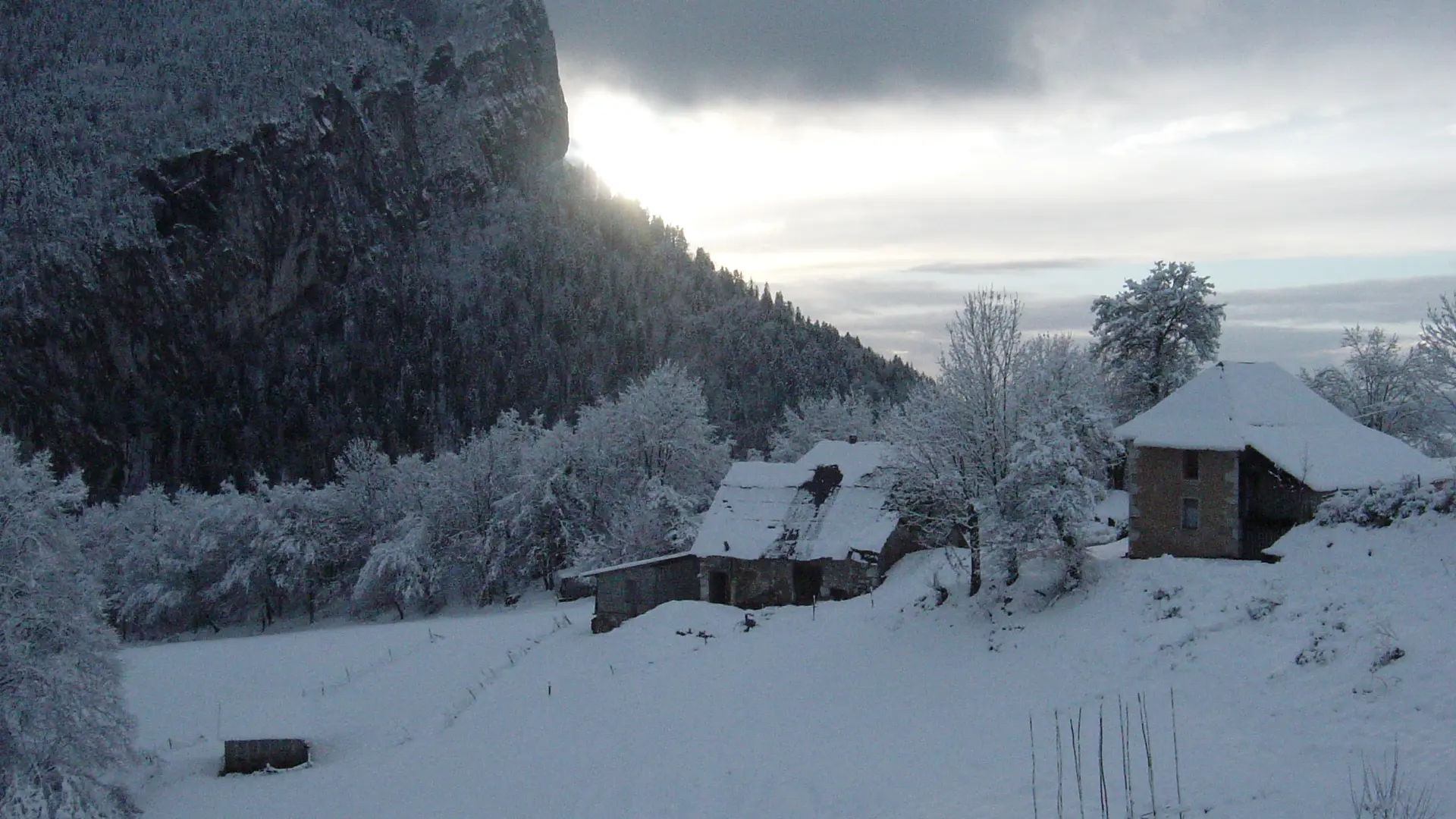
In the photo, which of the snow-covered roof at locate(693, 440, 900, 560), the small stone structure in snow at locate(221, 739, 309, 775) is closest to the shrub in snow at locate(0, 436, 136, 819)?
the small stone structure in snow at locate(221, 739, 309, 775)

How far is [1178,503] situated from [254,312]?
18074cm

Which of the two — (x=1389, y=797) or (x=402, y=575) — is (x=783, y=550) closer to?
(x=1389, y=797)

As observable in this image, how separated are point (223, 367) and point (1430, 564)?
18085 centimetres

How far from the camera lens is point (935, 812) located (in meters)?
16.6

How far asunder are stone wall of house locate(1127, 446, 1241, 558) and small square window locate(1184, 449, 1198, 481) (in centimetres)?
9

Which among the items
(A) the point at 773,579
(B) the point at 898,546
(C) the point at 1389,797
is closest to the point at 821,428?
(B) the point at 898,546

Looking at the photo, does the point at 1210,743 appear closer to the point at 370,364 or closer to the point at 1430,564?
the point at 1430,564

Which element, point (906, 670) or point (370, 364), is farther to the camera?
point (370, 364)

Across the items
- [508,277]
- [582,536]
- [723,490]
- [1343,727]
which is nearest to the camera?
[1343,727]

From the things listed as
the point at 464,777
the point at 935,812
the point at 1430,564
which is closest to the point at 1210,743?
the point at 935,812

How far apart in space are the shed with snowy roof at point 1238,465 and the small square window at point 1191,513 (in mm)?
23

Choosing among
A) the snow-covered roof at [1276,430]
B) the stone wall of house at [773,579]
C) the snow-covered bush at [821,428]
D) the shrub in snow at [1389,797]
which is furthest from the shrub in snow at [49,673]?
the snow-covered bush at [821,428]

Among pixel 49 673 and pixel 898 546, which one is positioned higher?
pixel 898 546

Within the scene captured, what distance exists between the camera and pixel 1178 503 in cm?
2864
